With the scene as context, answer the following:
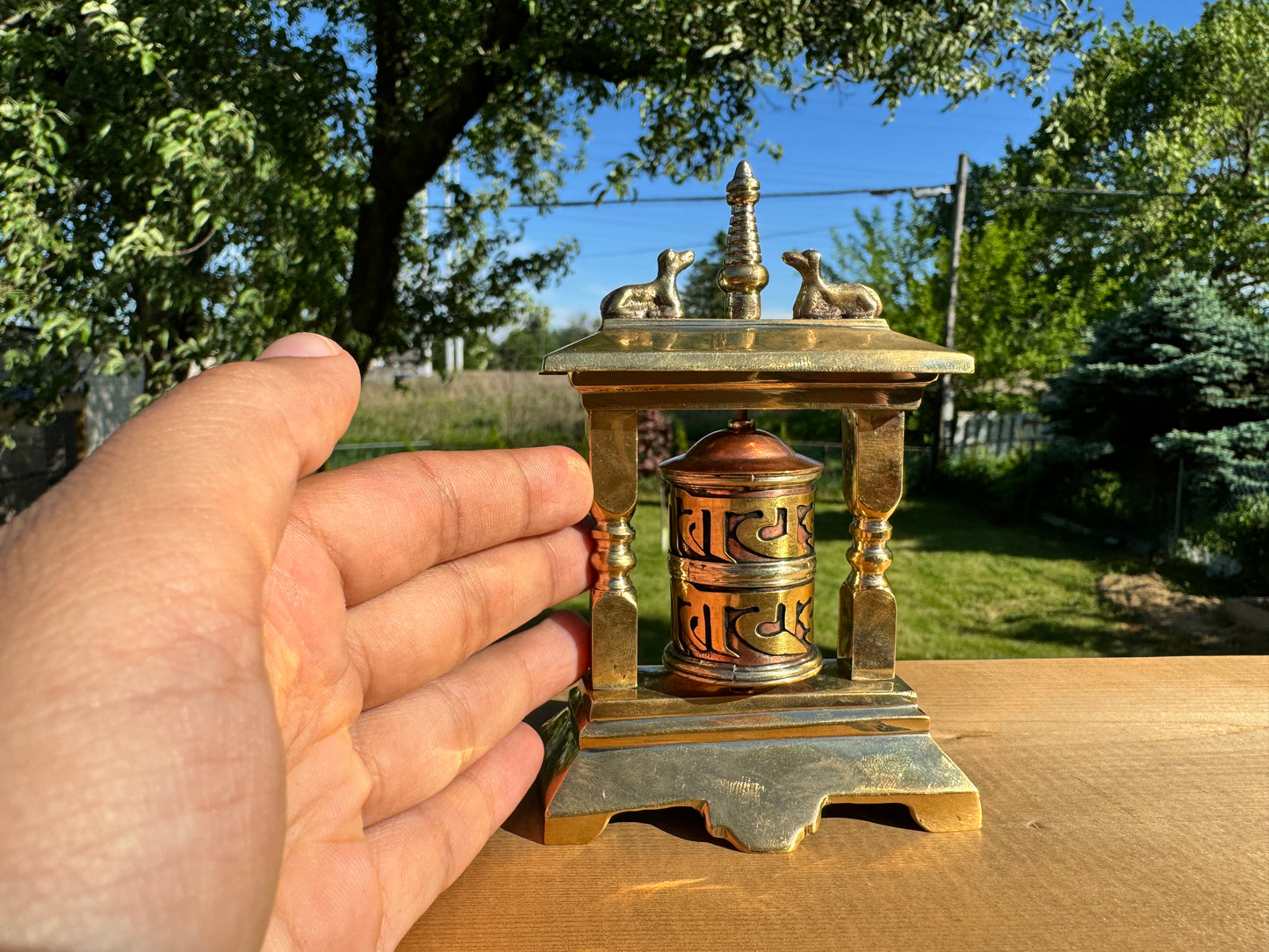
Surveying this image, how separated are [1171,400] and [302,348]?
8990mm

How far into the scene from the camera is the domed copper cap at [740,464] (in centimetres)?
129

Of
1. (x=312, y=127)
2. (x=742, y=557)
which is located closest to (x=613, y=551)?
(x=742, y=557)

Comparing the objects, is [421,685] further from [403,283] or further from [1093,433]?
[1093,433]

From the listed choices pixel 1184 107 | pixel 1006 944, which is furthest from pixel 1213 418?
pixel 1184 107

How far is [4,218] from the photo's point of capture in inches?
123

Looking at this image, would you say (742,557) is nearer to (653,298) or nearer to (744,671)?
(744,671)

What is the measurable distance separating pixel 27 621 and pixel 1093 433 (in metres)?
9.58

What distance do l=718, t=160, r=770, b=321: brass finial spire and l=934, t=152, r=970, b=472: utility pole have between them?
12.0 meters

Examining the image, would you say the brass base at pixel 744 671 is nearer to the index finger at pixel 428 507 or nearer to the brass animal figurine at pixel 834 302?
the index finger at pixel 428 507

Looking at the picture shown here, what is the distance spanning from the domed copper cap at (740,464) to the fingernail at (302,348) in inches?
21.7

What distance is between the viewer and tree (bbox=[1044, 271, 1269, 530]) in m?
7.58

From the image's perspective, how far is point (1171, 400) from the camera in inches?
319

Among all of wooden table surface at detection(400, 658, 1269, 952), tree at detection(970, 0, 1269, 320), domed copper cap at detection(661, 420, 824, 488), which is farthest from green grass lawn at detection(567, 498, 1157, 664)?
tree at detection(970, 0, 1269, 320)

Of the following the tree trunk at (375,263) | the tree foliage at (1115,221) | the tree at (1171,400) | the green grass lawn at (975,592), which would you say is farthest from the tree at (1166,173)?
the tree trunk at (375,263)
